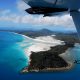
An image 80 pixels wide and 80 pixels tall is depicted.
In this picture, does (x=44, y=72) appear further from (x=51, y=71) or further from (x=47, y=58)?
(x=47, y=58)

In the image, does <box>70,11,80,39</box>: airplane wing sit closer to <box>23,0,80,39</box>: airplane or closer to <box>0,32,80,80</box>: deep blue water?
<box>23,0,80,39</box>: airplane

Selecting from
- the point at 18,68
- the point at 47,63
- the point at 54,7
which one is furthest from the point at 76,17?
the point at 47,63

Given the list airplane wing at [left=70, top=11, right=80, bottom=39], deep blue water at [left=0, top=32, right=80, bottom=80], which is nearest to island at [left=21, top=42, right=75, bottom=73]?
deep blue water at [left=0, top=32, right=80, bottom=80]

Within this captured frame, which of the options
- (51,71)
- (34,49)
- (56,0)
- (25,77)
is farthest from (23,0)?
(34,49)

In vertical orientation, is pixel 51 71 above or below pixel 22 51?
below

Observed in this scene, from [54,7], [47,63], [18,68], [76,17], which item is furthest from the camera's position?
[47,63]

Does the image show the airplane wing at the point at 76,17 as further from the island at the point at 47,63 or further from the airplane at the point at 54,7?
the island at the point at 47,63

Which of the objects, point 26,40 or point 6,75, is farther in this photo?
point 26,40

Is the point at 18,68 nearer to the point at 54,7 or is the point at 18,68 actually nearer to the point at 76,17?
the point at 76,17

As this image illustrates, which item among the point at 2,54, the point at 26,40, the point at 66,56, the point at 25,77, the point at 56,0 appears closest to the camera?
the point at 56,0
